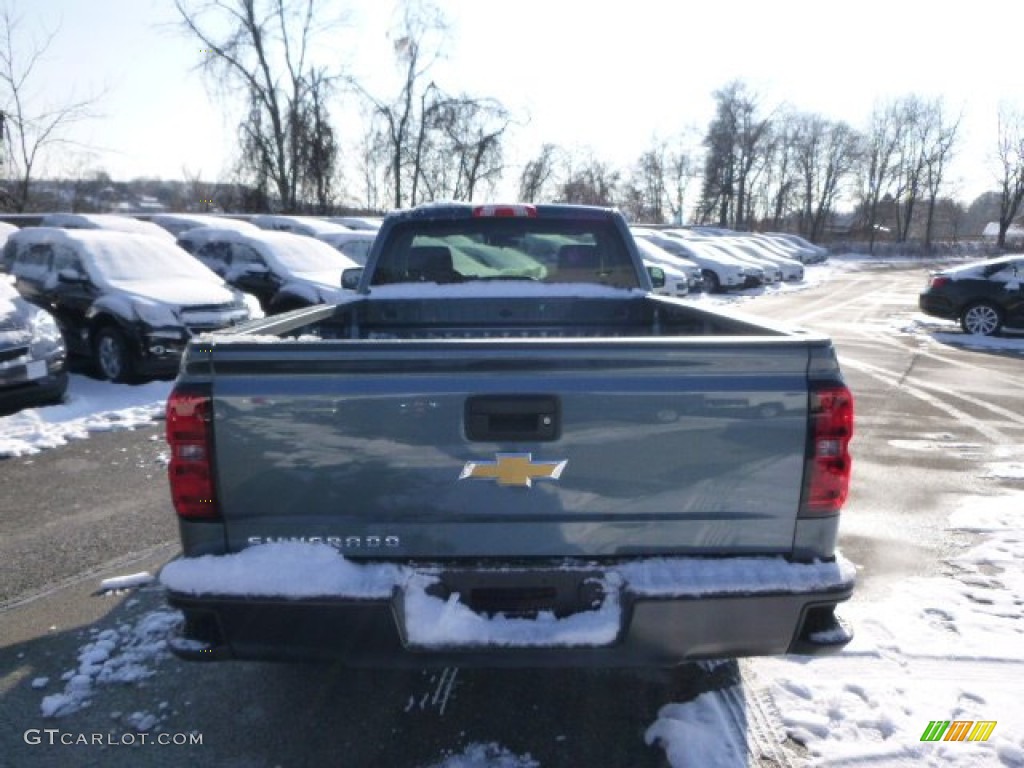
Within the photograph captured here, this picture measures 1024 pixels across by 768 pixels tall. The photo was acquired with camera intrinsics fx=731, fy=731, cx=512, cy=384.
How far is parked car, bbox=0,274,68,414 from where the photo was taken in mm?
7109

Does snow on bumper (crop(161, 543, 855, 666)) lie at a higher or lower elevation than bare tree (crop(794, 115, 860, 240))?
lower

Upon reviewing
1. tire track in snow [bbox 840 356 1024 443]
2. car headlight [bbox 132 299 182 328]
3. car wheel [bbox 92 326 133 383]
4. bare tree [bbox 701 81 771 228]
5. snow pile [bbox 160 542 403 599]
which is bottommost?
tire track in snow [bbox 840 356 1024 443]

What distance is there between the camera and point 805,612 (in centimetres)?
231

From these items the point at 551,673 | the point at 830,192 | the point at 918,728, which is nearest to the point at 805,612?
the point at 918,728

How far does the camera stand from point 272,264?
40.0ft

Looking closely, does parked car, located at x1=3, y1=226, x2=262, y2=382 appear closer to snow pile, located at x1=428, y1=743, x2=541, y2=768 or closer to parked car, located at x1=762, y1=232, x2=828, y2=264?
snow pile, located at x1=428, y1=743, x2=541, y2=768

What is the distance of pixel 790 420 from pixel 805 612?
2.02 feet

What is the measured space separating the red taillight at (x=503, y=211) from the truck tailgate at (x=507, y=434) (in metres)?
2.27

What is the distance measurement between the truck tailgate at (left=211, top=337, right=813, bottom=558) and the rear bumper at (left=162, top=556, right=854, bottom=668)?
164 millimetres

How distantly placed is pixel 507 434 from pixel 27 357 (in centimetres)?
694

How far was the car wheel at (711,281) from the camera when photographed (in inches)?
976

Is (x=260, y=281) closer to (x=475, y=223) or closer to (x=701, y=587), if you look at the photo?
(x=475, y=223)

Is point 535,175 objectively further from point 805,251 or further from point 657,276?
point 657,276

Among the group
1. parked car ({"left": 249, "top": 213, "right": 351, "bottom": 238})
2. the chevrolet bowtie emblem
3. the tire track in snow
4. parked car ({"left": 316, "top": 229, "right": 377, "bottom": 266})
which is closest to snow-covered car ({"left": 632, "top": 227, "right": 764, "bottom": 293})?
parked car ({"left": 249, "top": 213, "right": 351, "bottom": 238})
